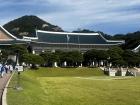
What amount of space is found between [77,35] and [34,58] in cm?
3462

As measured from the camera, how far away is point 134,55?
98.6m

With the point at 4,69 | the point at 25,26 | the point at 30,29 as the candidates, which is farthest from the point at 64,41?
the point at 25,26

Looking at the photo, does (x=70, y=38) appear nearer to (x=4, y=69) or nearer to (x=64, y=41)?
(x=64, y=41)

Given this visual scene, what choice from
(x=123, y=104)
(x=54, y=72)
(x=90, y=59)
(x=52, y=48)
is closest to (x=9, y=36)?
(x=52, y=48)

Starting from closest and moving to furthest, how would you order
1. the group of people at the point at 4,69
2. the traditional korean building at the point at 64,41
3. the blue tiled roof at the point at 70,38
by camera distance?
the group of people at the point at 4,69
the traditional korean building at the point at 64,41
the blue tiled roof at the point at 70,38

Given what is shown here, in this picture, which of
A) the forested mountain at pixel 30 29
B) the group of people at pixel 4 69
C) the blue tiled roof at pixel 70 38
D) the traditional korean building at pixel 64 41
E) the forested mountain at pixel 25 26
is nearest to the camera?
the group of people at pixel 4 69

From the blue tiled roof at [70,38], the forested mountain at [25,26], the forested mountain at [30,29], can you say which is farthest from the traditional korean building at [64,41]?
the forested mountain at [25,26]

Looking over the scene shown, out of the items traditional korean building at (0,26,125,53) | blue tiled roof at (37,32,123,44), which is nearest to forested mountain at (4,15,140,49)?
blue tiled roof at (37,32,123,44)

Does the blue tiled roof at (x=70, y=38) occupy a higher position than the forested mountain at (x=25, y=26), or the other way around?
the forested mountain at (x=25, y=26)

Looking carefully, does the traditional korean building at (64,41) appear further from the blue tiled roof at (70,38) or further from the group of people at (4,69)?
the group of people at (4,69)

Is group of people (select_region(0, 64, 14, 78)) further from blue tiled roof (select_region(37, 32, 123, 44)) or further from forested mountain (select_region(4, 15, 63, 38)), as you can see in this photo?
forested mountain (select_region(4, 15, 63, 38))

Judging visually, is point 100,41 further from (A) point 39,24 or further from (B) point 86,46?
(A) point 39,24

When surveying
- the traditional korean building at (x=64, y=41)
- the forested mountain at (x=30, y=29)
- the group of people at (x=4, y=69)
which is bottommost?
the group of people at (x=4, y=69)

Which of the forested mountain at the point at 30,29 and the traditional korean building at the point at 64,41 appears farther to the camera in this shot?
the forested mountain at the point at 30,29
